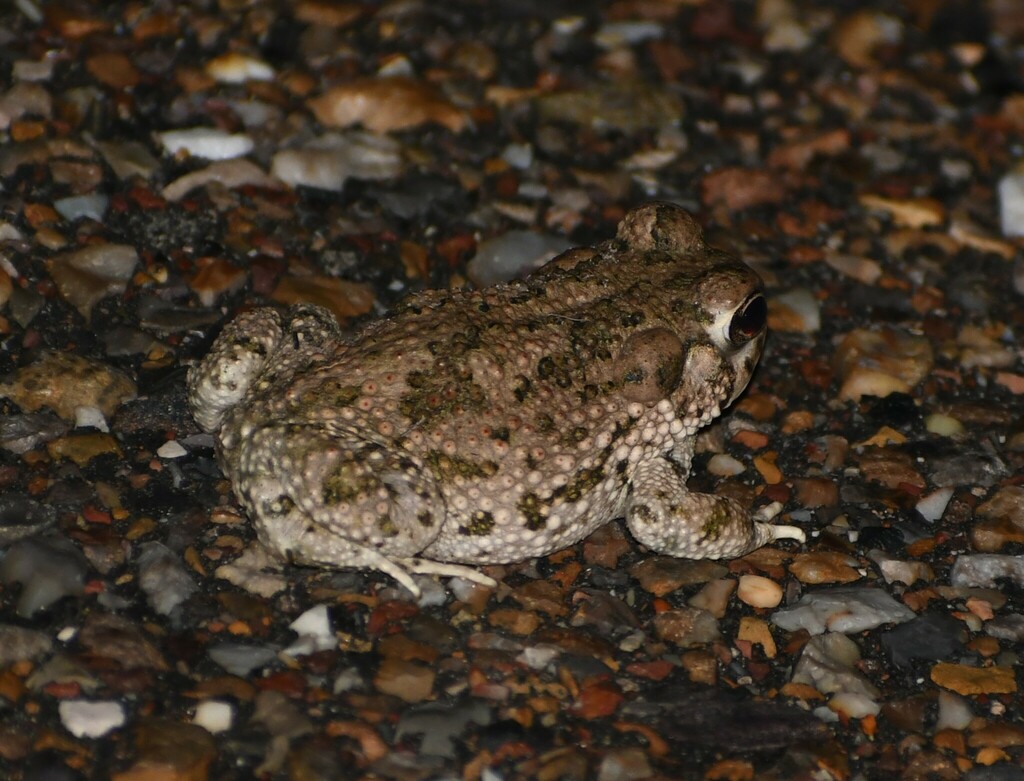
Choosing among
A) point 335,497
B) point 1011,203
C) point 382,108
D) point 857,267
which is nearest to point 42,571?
point 335,497

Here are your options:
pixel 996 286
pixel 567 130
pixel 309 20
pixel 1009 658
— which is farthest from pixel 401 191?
pixel 1009 658

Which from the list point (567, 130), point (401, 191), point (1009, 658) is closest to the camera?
point (1009, 658)

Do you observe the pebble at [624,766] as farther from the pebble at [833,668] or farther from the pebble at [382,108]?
the pebble at [382,108]

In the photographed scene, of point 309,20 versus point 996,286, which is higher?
point 309,20

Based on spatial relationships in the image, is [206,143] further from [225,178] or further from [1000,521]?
[1000,521]

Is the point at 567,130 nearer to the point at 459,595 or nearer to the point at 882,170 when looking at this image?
the point at 882,170

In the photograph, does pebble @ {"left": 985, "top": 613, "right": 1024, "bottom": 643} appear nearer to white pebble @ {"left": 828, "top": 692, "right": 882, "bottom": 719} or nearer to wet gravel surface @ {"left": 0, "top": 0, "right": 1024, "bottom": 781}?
wet gravel surface @ {"left": 0, "top": 0, "right": 1024, "bottom": 781}

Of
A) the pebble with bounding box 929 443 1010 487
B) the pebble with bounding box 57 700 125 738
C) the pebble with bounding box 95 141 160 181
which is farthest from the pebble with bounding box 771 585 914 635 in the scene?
the pebble with bounding box 95 141 160 181
